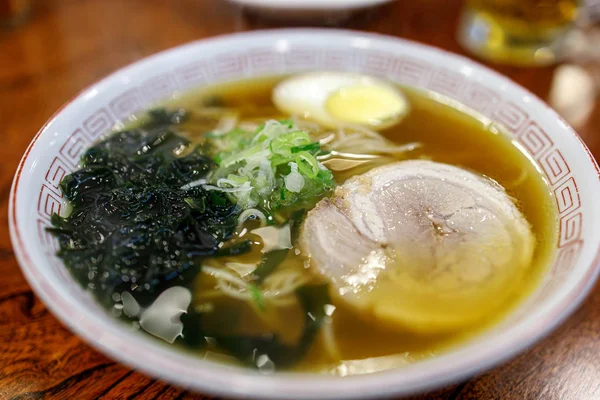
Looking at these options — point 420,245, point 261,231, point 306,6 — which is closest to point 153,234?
point 261,231

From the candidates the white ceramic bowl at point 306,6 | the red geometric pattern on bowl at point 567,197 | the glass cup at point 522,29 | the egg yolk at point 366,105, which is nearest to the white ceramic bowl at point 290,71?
the red geometric pattern on bowl at point 567,197

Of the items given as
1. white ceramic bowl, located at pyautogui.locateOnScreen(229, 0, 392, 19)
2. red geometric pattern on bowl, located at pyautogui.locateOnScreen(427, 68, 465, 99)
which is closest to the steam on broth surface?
red geometric pattern on bowl, located at pyautogui.locateOnScreen(427, 68, 465, 99)

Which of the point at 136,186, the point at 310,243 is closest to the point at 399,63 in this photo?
the point at 310,243

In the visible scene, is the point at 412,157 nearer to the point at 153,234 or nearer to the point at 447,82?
the point at 447,82

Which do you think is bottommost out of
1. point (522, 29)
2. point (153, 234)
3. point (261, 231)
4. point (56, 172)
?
point (522, 29)

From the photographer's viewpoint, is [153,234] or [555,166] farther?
[555,166]

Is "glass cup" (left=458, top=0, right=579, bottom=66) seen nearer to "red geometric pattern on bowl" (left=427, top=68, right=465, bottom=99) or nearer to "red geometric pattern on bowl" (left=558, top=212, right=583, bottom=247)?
"red geometric pattern on bowl" (left=427, top=68, right=465, bottom=99)

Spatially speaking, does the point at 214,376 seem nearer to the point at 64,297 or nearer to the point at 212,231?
the point at 64,297

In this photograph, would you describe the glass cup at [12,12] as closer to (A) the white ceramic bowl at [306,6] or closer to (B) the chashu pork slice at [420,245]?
(A) the white ceramic bowl at [306,6]
